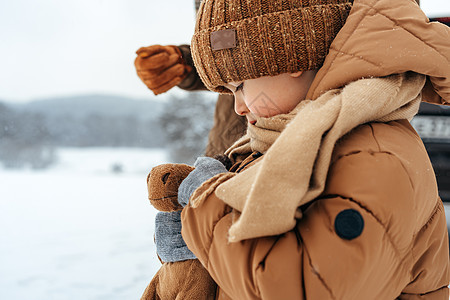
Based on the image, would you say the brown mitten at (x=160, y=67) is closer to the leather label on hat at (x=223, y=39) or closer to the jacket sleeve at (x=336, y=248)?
the leather label on hat at (x=223, y=39)

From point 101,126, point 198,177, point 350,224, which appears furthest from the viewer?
point 101,126

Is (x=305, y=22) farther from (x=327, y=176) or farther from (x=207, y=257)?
(x=207, y=257)

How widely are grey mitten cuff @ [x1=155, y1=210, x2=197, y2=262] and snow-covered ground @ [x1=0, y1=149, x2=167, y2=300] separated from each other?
179cm

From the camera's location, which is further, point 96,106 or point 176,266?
point 96,106

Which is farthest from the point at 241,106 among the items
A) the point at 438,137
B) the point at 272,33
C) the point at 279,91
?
the point at 438,137

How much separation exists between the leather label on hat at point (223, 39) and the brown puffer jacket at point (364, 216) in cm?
25

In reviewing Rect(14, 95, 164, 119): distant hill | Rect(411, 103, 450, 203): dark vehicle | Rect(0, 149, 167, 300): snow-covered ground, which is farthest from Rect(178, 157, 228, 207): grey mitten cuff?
Rect(14, 95, 164, 119): distant hill

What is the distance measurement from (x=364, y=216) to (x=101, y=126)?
20268 millimetres

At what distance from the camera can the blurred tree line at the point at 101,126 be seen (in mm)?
9555

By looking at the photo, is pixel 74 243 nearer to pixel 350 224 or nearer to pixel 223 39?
pixel 223 39

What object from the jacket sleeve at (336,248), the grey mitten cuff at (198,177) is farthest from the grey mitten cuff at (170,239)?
the jacket sleeve at (336,248)

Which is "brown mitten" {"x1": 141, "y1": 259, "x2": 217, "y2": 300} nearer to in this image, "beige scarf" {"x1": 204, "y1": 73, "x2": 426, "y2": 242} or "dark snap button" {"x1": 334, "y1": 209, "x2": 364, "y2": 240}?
"beige scarf" {"x1": 204, "y1": 73, "x2": 426, "y2": 242}

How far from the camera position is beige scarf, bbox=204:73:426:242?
2.27 ft

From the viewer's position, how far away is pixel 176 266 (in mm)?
1062
